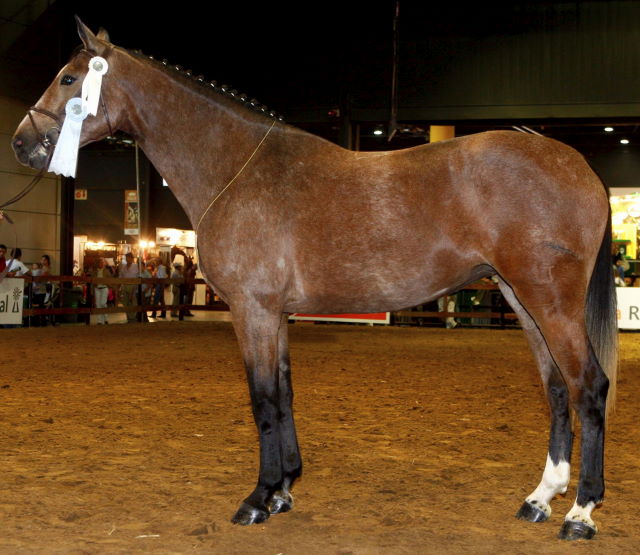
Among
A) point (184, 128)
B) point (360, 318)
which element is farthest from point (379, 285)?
point (360, 318)

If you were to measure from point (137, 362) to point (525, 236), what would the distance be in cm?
806

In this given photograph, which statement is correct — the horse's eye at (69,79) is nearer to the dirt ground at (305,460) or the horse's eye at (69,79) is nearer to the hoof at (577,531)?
the dirt ground at (305,460)

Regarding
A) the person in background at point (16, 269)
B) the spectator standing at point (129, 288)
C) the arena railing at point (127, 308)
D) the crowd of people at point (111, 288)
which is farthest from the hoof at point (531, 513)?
the spectator standing at point (129, 288)

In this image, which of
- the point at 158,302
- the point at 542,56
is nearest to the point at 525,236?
the point at 542,56

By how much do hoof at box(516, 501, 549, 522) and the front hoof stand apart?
1.33 metres

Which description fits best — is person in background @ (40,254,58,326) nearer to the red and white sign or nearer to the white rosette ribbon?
the red and white sign

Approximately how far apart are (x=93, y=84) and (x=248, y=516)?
2.48 metres

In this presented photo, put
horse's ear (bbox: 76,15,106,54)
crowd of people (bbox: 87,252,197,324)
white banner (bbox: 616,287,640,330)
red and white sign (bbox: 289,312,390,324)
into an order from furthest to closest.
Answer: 1. crowd of people (bbox: 87,252,197,324)
2. red and white sign (bbox: 289,312,390,324)
3. white banner (bbox: 616,287,640,330)
4. horse's ear (bbox: 76,15,106,54)

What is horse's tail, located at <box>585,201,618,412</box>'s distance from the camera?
3.95 m

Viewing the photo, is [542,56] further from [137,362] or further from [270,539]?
[270,539]

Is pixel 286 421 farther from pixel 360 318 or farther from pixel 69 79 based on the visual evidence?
pixel 360 318

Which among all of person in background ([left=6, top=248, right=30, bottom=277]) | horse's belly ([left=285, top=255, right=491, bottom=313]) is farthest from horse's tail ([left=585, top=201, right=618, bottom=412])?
person in background ([left=6, top=248, right=30, bottom=277])

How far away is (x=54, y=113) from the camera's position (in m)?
4.14

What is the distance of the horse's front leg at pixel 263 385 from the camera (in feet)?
12.7
